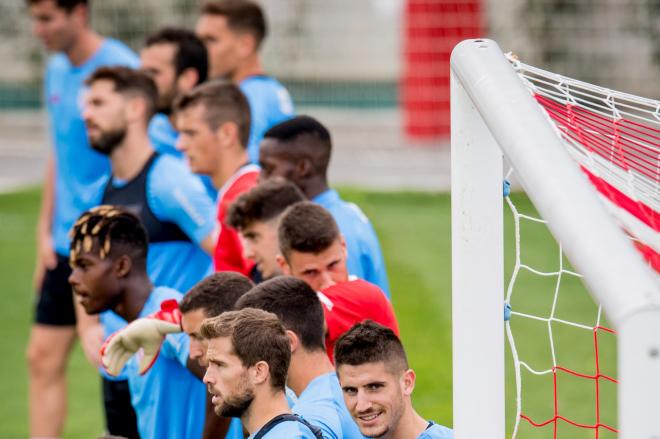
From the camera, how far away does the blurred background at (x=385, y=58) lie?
48.0 ft

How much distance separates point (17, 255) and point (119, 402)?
19.8 feet

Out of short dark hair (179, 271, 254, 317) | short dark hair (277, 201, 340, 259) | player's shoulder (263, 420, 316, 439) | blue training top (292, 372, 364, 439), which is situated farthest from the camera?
short dark hair (277, 201, 340, 259)

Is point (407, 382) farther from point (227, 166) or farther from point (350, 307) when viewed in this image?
point (227, 166)

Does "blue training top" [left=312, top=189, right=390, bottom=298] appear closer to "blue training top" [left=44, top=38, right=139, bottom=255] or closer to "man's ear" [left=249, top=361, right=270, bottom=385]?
"man's ear" [left=249, top=361, right=270, bottom=385]

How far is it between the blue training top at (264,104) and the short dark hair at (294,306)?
2979 mm

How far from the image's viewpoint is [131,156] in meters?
4.79

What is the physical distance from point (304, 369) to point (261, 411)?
471 millimetres

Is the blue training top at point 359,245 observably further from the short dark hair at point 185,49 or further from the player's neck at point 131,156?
the short dark hair at point 185,49

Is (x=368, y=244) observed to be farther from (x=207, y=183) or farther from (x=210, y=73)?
(x=210, y=73)

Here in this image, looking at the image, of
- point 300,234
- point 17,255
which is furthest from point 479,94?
point 17,255

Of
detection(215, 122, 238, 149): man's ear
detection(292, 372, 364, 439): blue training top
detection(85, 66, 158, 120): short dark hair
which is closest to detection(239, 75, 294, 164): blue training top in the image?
detection(85, 66, 158, 120): short dark hair

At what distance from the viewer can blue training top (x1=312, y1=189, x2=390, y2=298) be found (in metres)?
4.01

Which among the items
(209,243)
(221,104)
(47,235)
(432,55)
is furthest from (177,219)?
(432,55)

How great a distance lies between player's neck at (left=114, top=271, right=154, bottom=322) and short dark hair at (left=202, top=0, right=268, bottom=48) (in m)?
2.85
